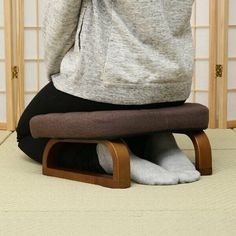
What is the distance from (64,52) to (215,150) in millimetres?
894

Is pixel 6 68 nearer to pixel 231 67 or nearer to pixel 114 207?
pixel 231 67

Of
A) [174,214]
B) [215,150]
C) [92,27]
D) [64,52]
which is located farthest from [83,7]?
[215,150]

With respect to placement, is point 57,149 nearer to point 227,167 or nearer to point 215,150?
point 227,167

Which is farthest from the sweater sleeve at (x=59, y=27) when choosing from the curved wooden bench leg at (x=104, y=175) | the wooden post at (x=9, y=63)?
the wooden post at (x=9, y=63)

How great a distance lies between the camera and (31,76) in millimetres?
3350

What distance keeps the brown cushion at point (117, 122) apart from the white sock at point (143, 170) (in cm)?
10

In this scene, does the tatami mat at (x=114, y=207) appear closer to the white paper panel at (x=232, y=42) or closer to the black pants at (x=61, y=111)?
the black pants at (x=61, y=111)

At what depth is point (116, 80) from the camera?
1.84 metres

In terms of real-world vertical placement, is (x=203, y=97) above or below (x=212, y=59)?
below

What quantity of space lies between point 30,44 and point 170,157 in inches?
63.4

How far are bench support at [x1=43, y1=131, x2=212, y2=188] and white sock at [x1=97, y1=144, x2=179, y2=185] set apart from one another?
5 centimetres

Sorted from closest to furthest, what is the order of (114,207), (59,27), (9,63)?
(114,207), (59,27), (9,63)

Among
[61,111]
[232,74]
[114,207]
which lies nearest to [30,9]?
[232,74]

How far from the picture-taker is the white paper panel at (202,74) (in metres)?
3.35
